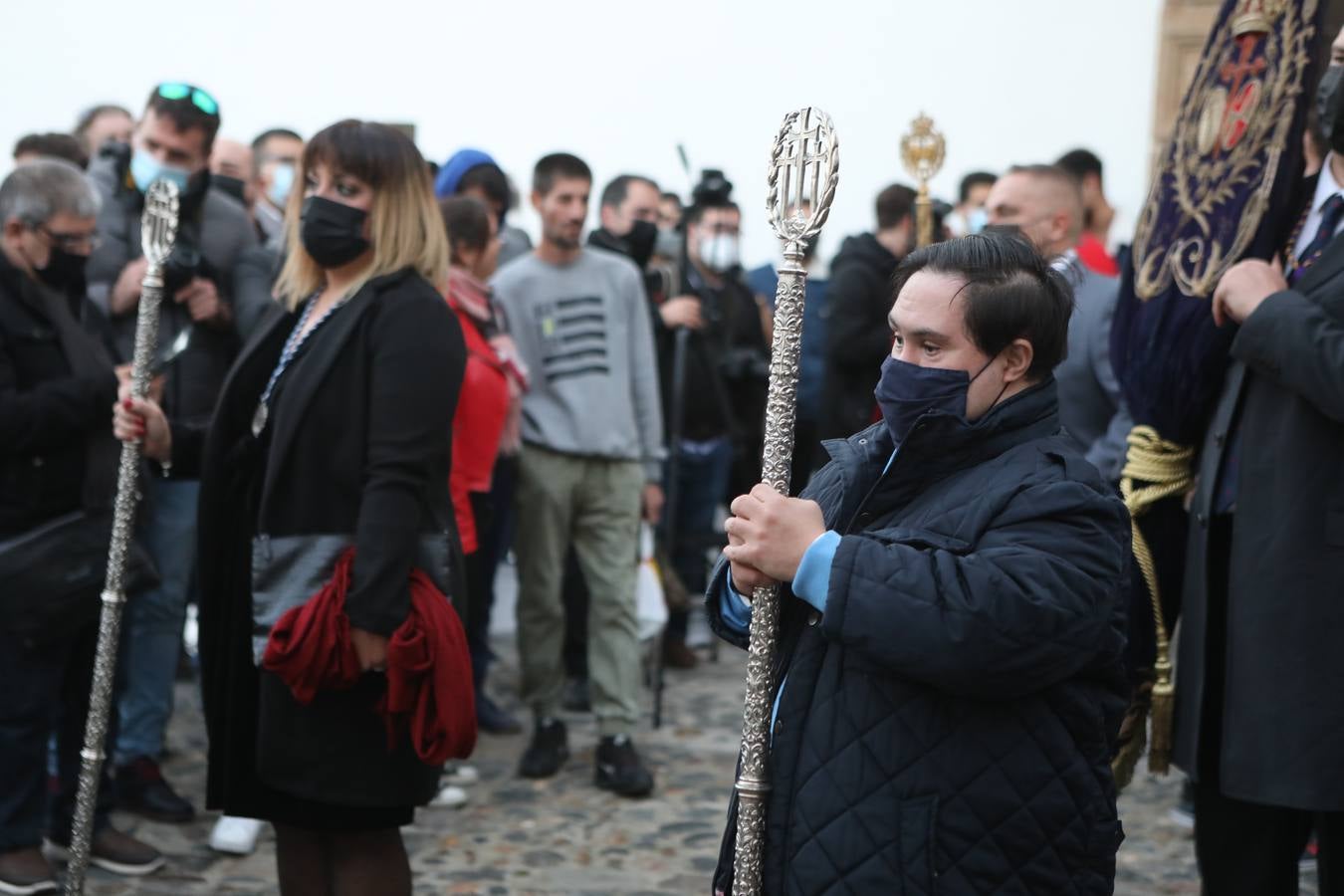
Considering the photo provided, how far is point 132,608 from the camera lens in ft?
16.6

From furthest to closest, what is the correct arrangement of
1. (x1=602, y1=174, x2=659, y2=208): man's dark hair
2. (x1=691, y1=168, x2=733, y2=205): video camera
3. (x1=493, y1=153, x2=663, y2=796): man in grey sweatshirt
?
(x1=602, y1=174, x2=659, y2=208): man's dark hair < (x1=691, y1=168, x2=733, y2=205): video camera < (x1=493, y1=153, x2=663, y2=796): man in grey sweatshirt

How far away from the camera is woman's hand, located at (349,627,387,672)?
3156 mm

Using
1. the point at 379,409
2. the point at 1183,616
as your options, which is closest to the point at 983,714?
the point at 1183,616

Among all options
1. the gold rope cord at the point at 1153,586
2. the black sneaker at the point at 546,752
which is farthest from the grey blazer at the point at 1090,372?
the black sneaker at the point at 546,752

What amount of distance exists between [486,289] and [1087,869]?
3.46m

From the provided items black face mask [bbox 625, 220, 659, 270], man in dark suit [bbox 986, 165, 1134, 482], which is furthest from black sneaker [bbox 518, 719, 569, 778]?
man in dark suit [bbox 986, 165, 1134, 482]

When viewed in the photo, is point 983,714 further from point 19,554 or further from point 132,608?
point 132,608

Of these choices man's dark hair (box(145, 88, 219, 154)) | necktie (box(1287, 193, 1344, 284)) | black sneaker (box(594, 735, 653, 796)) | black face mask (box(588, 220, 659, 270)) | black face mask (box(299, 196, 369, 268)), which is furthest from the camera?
black face mask (box(588, 220, 659, 270))

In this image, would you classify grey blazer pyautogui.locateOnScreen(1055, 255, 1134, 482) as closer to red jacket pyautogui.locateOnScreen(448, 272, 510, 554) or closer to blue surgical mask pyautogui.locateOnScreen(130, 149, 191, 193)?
red jacket pyautogui.locateOnScreen(448, 272, 510, 554)

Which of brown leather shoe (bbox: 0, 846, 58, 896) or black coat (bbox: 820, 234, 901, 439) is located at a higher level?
Answer: black coat (bbox: 820, 234, 901, 439)

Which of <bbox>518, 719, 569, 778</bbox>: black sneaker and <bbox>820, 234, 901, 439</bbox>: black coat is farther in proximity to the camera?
<bbox>820, 234, 901, 439</bbox>: black coat

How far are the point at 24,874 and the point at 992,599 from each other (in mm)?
3116

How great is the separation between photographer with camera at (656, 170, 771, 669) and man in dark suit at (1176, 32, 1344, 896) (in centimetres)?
364

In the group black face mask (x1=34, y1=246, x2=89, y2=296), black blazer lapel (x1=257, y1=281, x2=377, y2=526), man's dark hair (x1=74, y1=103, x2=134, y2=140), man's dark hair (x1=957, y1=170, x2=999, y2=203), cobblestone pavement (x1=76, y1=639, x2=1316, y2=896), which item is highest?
man's dark hair (x1=957, y1=170, x2=999, y2=203)
